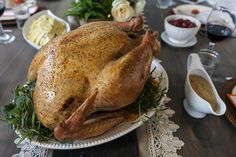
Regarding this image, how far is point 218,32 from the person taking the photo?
2.68 ft

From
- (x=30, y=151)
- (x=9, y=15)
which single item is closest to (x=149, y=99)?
(x=30, y=151)

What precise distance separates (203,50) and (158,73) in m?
0.29

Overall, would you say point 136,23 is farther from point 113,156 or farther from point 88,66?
point 113,156

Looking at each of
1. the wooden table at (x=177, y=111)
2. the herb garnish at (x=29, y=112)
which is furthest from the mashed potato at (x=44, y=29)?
the herb garnish at (x=29, y=112)

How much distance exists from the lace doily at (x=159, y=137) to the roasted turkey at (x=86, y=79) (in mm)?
85

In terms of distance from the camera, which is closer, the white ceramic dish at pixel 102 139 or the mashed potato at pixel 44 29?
the white ceramic dish at pixel 102 139

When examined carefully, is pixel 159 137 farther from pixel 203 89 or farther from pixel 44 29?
pixel 44 29

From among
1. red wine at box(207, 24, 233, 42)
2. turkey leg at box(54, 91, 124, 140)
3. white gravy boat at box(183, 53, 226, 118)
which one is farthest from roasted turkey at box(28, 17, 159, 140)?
red wine at box(207, 24, 233, 42)

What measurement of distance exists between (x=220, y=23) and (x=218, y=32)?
0.17 feet

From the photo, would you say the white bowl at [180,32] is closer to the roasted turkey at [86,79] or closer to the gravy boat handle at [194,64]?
the gravy boat handle at [194,64]

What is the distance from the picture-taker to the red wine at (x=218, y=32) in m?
0.81

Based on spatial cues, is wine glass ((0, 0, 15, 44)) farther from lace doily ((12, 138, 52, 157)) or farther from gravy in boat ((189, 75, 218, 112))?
gravy in boat ((189, 75, 218, 112))

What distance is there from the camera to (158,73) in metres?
0.73

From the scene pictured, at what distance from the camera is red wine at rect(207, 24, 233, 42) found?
0.81 metres
